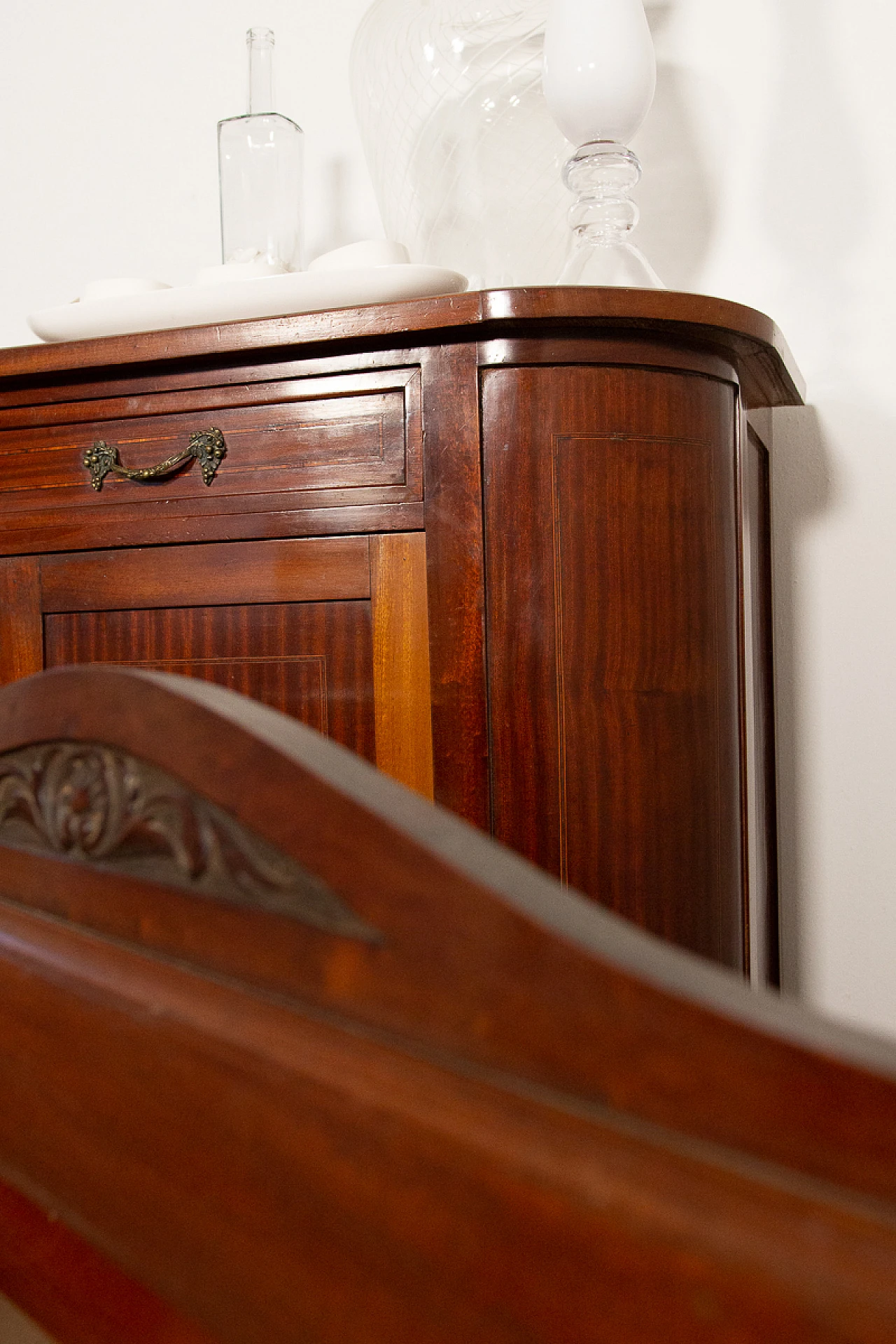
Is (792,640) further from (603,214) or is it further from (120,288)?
(120,288)

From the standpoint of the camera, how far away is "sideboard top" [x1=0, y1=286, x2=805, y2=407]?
0.70 meters

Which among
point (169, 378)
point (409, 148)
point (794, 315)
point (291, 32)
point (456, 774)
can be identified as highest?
point (291, 32)

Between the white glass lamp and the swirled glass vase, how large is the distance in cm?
20

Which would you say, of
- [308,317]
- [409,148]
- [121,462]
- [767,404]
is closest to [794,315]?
[767,404]

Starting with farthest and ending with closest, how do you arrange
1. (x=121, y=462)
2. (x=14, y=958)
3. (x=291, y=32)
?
1. (x=291, y=32)
2. (x=121, y=462)
3. (x=14, y=958)

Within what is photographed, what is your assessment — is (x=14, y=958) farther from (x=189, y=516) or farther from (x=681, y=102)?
(x=681, y=102)

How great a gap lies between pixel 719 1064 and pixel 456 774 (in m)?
0.58

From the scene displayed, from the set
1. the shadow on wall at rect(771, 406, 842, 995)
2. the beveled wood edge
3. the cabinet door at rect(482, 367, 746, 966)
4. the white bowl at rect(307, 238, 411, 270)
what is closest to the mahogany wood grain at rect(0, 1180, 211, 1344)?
the beveled wood edge

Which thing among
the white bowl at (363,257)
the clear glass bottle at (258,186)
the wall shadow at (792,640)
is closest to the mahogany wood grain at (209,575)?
the white bowl at (363,257)

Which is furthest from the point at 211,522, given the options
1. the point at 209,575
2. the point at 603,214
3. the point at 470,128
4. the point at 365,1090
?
the point at 365,1090

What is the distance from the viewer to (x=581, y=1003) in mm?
164

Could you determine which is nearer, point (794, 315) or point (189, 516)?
point (189, 516)

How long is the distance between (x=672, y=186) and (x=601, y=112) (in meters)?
0.28

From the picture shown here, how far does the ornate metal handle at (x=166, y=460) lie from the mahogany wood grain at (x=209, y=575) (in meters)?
0.05
